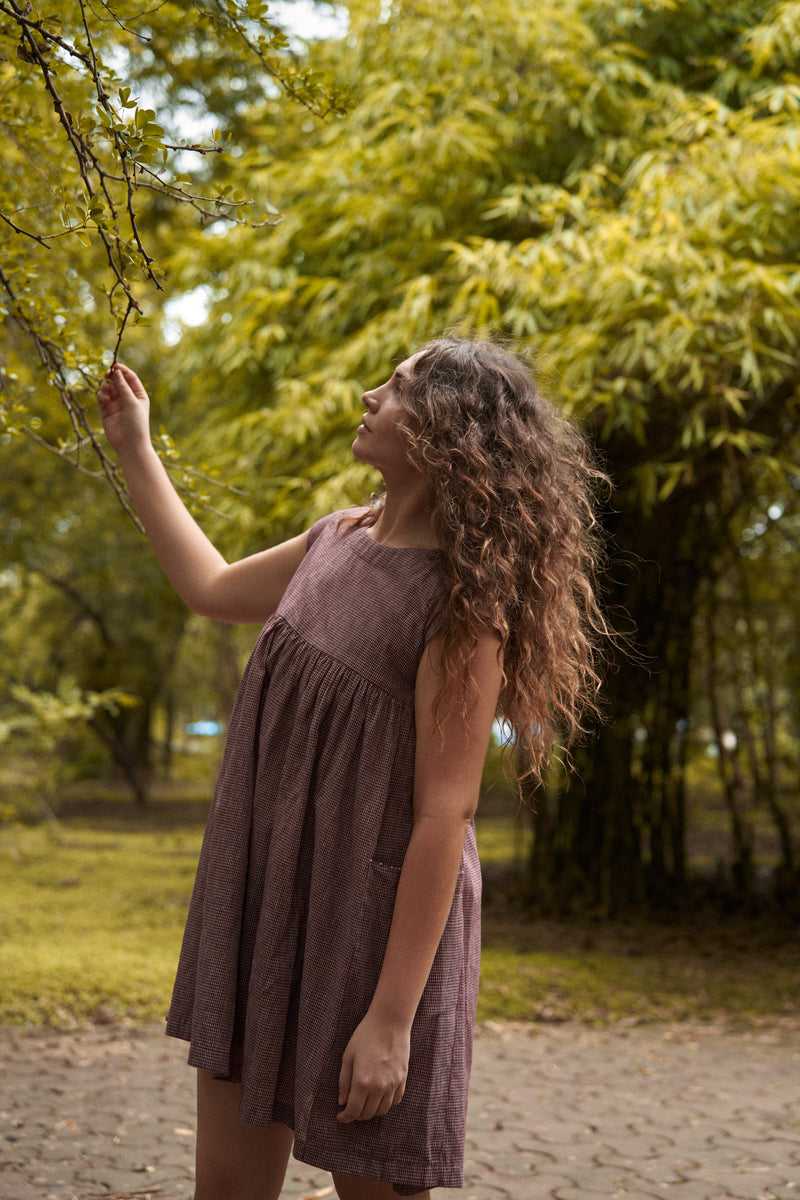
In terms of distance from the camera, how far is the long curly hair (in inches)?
52.2

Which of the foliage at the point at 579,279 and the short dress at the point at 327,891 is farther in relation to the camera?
the foliage at the point at 579,279

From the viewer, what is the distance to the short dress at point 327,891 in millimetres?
1285

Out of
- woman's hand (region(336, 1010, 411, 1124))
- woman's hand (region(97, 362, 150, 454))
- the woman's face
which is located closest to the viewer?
woman's hand (region(336, 1010, 411, 1124))

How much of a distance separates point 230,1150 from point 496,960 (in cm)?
379

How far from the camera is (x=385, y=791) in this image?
132 cm

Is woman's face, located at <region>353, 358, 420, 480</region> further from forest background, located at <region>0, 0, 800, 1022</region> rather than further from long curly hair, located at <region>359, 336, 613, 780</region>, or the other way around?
forest background, located at <region>0, 0, 800, 1022</region>

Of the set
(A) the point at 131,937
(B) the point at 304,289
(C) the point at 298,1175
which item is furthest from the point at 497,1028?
(B) the point at 304,289

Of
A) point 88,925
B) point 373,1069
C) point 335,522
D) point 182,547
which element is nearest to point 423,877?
point 373,1069

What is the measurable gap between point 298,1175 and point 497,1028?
1604 millimetres

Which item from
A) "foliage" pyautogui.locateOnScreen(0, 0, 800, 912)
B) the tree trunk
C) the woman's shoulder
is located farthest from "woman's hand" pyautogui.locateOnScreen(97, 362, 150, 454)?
the tree trunk

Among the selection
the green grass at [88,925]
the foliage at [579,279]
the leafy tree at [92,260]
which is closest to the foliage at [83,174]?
the leafy tree at [92,260]

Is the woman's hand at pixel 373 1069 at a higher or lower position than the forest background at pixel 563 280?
lower

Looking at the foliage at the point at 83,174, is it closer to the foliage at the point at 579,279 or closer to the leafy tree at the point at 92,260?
the leafy tree at the point at 92,260

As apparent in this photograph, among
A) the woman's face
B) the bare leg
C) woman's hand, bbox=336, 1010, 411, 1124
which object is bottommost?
the bare leg
